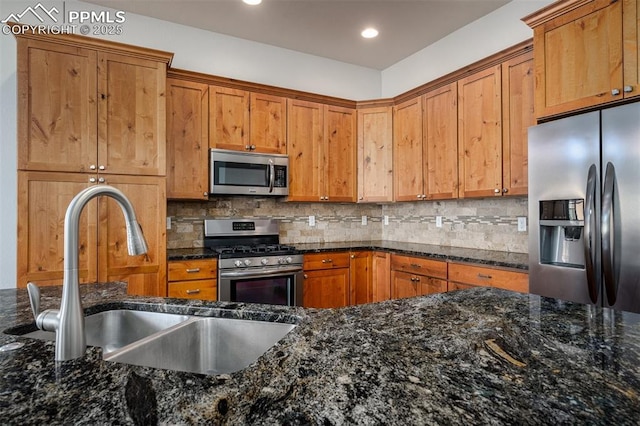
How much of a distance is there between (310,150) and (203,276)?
170cm

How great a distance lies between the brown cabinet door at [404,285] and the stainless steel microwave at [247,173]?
1.38 m

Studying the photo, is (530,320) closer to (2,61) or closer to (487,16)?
(487,16)

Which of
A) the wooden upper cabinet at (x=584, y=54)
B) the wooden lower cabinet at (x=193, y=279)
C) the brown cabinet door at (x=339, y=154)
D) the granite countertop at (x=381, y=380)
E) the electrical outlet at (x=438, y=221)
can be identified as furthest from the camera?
the brown cabinet door at (x=339, y=154)

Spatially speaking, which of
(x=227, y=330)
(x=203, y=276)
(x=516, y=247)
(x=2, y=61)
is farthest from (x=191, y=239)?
(x=516, y=247)

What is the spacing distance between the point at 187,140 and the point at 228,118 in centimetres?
45

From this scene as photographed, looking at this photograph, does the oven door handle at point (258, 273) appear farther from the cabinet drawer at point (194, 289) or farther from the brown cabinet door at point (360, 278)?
the brown cabinet door at point (360, 278)

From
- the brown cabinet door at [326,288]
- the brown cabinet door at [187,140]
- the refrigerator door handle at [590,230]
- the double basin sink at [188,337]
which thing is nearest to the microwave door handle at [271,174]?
the brown cabinet door at [187,140]

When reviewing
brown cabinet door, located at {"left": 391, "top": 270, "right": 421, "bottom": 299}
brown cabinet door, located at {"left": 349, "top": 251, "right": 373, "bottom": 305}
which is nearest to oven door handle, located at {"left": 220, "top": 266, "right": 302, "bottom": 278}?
brown cabinet door, located at {"left": 349, "top": 251, "right": 373, "bottom": 305}

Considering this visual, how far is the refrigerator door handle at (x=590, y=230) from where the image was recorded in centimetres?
184

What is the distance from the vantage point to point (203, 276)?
2918mm

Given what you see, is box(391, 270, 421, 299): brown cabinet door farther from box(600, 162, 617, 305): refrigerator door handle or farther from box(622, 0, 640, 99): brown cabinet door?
box(622, 0, 640, 99): brown cabinet door

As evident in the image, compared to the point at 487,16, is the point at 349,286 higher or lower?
lower

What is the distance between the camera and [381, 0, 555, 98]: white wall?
297cm

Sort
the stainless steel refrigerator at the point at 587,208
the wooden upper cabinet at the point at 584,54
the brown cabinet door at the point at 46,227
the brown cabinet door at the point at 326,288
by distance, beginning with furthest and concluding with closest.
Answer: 1. the brown cabinet door at the point at 326,288
2. the brown cabinet door at the point at 46,227
3. the wooden upper cabinet at the point at 584,54
4. the stainless steel refrigerator at the point at 587,208
